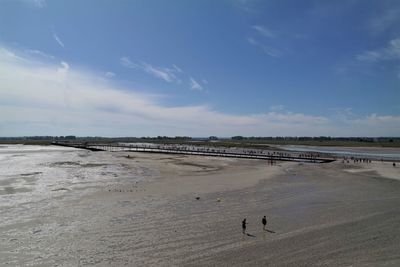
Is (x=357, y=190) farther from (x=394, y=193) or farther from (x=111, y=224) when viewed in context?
(x=111, y=224)

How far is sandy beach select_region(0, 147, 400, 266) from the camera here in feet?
49.3

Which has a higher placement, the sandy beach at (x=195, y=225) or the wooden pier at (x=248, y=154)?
the wooden pier at (x=248, y=154)

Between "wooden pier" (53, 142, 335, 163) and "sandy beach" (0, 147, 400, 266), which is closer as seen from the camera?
"sandy beach" (0, 147, 400, 266)

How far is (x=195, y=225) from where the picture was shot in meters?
19.8

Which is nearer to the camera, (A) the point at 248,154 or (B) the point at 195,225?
(B) the point at 195,225

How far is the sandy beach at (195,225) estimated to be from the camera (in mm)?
15016

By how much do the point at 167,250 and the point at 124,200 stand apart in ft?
37.7

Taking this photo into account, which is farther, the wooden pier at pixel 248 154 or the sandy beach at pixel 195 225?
the wooden pier at pixel 248 154

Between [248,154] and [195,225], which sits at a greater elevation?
[248,154]

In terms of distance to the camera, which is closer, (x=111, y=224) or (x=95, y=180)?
(x=111, y=224)

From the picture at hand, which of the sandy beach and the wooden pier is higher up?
the wooden pier

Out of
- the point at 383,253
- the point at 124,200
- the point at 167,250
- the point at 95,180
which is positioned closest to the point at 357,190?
the point at 383,253

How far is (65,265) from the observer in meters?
14.0

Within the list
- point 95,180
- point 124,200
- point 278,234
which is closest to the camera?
point 278,234
